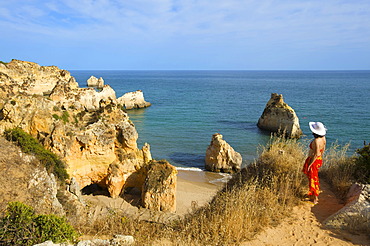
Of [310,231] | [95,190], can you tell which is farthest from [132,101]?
[310,231]

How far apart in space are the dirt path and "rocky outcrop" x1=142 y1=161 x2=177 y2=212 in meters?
7.44

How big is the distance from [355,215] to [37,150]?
11.0 metres

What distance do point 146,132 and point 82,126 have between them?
72.6 ft

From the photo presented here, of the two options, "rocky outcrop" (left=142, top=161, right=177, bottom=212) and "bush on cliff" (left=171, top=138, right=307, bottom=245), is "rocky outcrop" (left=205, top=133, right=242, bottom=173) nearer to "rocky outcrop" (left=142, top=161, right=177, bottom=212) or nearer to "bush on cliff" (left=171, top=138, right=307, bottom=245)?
"rocky outcrop" (left=142, top=161, right=177, bottom=212)

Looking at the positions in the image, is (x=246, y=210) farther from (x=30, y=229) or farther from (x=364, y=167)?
(x=364, y=167)

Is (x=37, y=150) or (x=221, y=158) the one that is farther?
(x=221, y=158)

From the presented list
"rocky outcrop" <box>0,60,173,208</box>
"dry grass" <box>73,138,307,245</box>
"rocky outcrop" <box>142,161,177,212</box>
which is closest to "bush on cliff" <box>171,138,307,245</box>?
"dry grass" <box>73,138,307,245</box>

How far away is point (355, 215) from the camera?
6.07 m

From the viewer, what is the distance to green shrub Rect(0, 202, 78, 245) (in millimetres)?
4684

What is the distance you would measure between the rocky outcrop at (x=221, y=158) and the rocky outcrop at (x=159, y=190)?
31.4ft

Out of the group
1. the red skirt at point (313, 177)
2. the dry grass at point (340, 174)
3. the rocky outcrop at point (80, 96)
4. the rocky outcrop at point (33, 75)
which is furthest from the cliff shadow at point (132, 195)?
the rocky outcrop at point (33, 75)

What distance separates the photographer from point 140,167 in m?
14.6

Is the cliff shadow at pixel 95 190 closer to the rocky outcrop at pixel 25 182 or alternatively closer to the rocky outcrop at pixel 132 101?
the rocky outcrop at pixel 25 182

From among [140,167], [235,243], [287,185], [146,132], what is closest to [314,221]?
[287,185]
